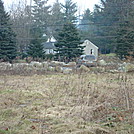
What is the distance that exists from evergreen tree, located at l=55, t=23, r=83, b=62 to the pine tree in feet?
17.2

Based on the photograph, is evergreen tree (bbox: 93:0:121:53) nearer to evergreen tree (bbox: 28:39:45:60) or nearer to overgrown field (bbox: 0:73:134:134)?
evergreen tree (bbox: 28:39:45:60)

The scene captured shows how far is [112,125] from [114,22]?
Answer: 1315 inches

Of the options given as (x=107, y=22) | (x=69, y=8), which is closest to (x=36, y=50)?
(x=107, y=22)

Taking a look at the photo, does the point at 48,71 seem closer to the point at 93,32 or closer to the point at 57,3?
the point at 93,32

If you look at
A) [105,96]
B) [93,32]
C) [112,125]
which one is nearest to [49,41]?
[93,32]

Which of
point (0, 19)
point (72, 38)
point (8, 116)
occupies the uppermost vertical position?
point (0, 19)

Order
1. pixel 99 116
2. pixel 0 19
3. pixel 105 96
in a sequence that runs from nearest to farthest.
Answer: pixel 99 116 → pixel 105 96 → pixel 0 19

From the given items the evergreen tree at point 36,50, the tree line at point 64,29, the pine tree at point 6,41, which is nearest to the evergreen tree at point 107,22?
the tree line at point 64,29

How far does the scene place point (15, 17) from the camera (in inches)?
1412

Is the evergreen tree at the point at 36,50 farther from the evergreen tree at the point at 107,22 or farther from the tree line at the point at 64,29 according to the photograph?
the evergreen tree at the point at 107,22

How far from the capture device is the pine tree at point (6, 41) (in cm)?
2619

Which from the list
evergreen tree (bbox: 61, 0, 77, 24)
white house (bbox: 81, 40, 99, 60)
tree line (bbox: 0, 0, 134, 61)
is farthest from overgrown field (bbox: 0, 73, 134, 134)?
evergreen tree (bbox: 61, 0, 77, 24)

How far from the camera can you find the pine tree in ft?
85.9

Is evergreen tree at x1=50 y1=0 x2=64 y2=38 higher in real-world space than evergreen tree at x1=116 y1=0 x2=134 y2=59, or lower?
higher
